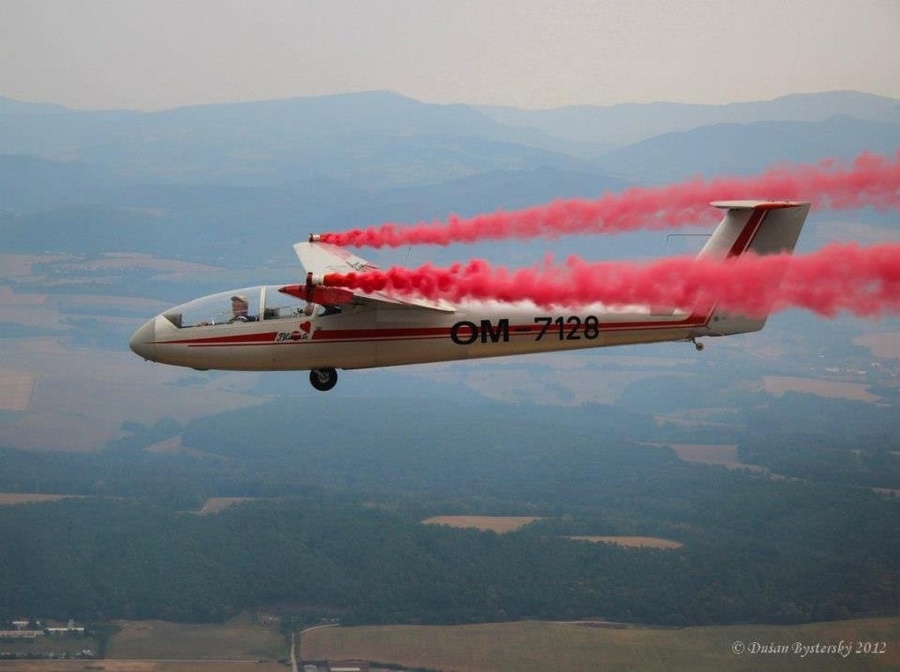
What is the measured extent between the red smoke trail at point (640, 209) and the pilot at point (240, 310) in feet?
13.0

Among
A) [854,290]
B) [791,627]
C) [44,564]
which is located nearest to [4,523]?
[44,564]

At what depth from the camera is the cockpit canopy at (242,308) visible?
35531mm

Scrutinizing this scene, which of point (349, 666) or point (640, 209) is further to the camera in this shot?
point (349, 666)

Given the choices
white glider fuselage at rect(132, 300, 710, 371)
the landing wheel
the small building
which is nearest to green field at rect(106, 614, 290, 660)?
the small building

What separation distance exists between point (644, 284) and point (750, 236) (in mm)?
3777

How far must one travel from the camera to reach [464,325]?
116ft

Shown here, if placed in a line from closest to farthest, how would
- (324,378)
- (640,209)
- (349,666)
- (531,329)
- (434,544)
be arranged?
1. (531,329)
2. (640,209)
3. (324,378)
4. (349,666)
5. (434,544)

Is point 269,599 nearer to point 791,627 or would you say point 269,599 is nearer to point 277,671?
point 277,671

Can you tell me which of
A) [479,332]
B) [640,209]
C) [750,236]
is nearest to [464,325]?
[479,332]

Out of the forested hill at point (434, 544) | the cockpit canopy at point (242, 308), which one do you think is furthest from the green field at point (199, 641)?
the cockpit canopy at point (242, 308)

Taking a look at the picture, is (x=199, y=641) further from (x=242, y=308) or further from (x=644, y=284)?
(x=644, y=284)

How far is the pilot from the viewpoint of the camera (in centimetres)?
3597

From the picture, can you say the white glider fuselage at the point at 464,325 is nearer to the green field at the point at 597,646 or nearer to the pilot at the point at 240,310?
the pilot at the point at 240,310

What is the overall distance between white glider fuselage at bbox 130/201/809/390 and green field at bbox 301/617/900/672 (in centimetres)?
6989
